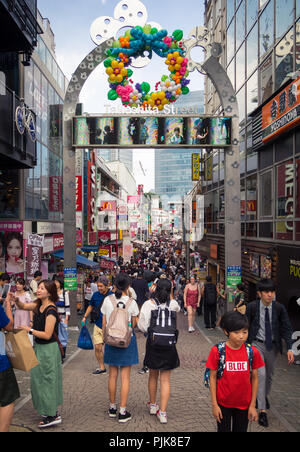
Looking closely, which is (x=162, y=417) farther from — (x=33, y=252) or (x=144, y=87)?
(x=144, y=87)

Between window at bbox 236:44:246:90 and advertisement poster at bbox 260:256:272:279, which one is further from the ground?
window at bbox 236:44:246:90

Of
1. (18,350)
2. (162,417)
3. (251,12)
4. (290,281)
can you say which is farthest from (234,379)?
(251,12)

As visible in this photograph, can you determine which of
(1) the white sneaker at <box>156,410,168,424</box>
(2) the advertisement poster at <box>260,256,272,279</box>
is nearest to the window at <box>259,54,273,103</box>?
(2) the advertisement poster at <box>260,256,272,279</box>

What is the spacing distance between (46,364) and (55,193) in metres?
15.4

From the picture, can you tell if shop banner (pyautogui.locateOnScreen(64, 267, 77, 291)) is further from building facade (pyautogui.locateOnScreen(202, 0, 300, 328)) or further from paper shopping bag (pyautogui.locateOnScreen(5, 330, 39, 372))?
paper shopping bag (pyautogui.locateOnScreen(5, 330, 39, 372))

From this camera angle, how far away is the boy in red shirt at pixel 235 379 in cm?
354

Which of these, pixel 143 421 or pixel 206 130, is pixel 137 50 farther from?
pixel 143 421

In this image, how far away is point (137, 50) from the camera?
11750mm

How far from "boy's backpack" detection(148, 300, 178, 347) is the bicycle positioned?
892 cm

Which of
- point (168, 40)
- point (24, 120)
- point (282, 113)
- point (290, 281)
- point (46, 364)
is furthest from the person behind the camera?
point (24, 120)

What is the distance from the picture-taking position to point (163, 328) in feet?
15.8

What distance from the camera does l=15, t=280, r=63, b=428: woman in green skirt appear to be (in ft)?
15.1
